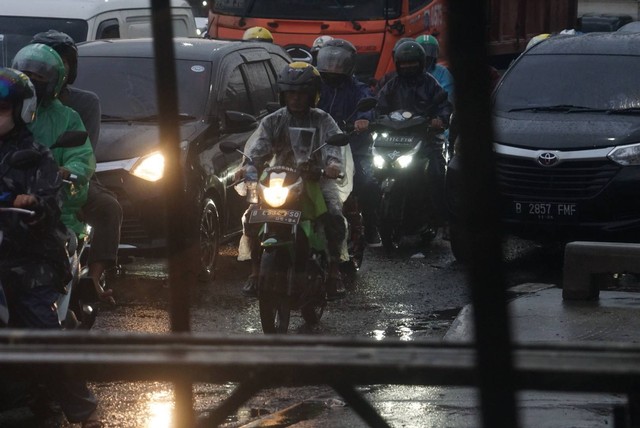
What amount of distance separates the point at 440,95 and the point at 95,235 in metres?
4.85

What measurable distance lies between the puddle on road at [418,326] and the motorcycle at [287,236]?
1.62 feet

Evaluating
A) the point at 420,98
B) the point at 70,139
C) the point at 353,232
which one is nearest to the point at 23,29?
the point at 420,98

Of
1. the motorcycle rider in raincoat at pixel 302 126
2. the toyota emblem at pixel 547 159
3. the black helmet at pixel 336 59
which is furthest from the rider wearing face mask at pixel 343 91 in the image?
the motorcycle rider in raincoat at pixel 302 126

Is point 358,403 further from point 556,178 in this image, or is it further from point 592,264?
point 556,178

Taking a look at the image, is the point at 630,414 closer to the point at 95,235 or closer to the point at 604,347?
the point at 604,347

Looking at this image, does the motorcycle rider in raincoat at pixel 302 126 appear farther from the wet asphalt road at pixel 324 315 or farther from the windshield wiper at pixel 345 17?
the windshield wiper at pixel 345 17

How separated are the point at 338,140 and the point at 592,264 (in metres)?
1.87

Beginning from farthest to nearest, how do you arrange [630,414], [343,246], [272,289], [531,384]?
[343,246] < [272,289] < [630,414] < [531,384]

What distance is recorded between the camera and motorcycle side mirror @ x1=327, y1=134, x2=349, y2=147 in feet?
28.3

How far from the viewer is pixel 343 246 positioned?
29.7 ft

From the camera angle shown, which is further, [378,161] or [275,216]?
[378,161]

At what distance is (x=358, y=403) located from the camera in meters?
3.12

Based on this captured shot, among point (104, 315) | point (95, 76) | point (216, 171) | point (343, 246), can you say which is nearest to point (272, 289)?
point (343, 246)

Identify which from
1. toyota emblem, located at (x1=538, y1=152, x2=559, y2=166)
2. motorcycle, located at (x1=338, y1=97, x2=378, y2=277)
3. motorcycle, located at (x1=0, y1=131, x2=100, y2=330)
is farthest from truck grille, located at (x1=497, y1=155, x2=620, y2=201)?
motorcycle, located at (x1=0, y1=131, x2=100, y2=330)
